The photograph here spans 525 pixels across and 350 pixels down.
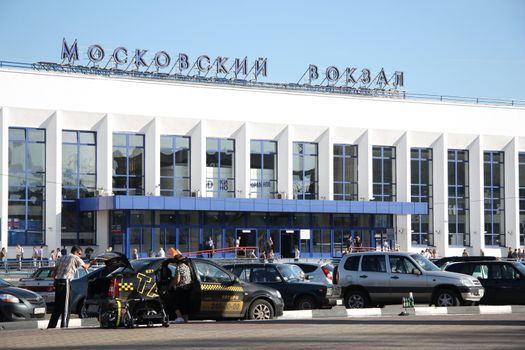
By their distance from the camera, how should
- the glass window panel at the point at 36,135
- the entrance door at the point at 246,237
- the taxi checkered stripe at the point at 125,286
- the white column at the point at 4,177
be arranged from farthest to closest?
the entrance door at the point at 246,237
the glass window panel at the point at 36,135
the white column at the point at 4,177
the taxi checkered stripe at the point at 125,286

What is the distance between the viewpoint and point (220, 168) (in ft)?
200

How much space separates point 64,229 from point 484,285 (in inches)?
1331

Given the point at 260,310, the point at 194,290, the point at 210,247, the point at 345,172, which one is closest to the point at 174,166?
the point at 210,247

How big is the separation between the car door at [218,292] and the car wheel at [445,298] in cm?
696

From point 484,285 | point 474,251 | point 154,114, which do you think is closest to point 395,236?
point 474,251

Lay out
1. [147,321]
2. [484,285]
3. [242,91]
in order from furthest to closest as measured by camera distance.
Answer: [242,91], [484,285], [147,321]

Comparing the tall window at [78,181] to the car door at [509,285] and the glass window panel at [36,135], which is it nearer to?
the glass window panel at [36,135]

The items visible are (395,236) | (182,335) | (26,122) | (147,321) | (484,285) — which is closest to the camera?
(182,335)

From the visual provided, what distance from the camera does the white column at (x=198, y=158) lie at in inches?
2333

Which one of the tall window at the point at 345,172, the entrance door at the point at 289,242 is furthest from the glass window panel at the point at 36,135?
the tall window at the point at 345,172

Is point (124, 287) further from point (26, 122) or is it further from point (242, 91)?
point (242, 91)

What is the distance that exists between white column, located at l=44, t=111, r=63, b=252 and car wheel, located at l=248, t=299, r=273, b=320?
3556 cm

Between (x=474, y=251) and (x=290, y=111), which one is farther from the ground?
(x=290, y=111)

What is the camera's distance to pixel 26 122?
55125mm
